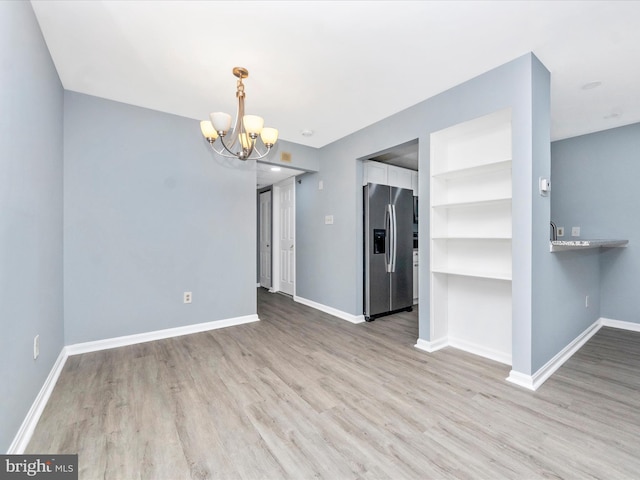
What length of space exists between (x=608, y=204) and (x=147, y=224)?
18.7 ft

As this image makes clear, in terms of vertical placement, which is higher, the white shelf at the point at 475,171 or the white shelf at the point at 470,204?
the white shelf at the point at 475,171

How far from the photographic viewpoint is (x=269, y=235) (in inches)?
240

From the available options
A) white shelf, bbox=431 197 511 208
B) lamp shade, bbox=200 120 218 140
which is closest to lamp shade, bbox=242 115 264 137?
lamp shade, bbox=200 120 218 140

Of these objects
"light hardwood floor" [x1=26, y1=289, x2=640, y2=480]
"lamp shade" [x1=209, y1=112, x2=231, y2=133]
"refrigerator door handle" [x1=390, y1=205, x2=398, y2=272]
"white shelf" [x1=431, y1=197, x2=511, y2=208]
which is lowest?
"light hardwood floor" [x1=26, y1=289, x2=640, y2=480]

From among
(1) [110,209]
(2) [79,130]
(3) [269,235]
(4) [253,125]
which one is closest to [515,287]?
(4) [253,125]

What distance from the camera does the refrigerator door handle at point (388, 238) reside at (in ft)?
13.2

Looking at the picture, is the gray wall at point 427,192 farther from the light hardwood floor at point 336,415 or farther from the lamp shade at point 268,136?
the lamp shade at point 268,136

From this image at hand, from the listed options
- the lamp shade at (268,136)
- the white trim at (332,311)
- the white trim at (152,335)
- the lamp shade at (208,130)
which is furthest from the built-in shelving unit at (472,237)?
the white trim at (152,335)

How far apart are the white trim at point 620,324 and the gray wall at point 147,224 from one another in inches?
182

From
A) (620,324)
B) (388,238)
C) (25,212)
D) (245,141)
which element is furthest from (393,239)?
(25,212)

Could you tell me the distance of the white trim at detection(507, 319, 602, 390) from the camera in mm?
2162

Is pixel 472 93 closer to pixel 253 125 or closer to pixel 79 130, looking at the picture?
pixel 253 125

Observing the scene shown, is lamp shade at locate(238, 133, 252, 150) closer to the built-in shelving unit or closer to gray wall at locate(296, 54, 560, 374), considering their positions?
gray wall at locate(296, 54, 560, 374)

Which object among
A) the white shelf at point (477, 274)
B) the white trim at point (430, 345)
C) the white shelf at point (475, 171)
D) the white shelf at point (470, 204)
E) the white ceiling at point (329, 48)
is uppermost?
the white ceiling at point (329, 48)
